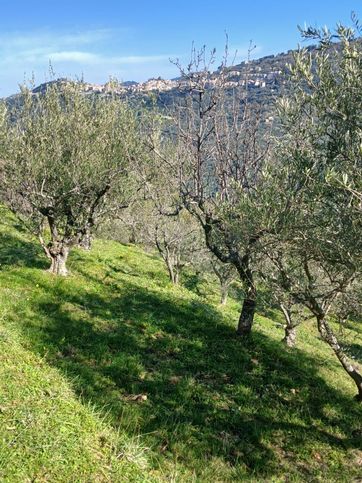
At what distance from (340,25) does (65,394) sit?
9.59 metres

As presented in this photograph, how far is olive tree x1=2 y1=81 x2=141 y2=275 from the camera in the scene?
1933cm

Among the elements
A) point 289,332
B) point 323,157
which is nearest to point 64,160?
point 289,332

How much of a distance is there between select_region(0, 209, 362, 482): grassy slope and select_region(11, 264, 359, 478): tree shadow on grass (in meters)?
0.04

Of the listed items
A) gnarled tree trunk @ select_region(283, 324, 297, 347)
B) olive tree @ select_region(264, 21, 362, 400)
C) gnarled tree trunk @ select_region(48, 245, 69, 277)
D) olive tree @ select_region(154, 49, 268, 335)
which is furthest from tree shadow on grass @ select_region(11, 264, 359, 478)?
olive tree @ select_region(264, 21, 362, 400)

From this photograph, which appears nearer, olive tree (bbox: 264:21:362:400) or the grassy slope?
the grassy slope

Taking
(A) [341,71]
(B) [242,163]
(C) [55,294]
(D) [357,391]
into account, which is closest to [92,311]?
(C) [55,294]

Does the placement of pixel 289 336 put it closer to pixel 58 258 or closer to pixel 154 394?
pixel 154 394

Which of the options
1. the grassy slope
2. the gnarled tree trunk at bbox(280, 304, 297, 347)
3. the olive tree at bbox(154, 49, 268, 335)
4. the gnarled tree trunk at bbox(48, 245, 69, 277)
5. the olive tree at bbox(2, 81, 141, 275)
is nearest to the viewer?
the grassy slope

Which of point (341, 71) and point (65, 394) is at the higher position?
point (341, 71)

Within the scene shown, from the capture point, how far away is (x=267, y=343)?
17.1 meters

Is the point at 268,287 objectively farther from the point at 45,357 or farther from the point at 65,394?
the point at 45,357

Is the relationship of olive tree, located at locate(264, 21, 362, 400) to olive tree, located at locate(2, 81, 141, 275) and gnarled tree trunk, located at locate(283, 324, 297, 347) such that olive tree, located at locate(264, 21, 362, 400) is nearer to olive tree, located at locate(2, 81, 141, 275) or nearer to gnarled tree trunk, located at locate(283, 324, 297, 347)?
gnarled tree trunk, located at locate(283, 324, 297, 347)

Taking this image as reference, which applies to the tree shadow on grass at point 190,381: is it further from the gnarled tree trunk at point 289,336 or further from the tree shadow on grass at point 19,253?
the tree shadow on grass at point 19,253

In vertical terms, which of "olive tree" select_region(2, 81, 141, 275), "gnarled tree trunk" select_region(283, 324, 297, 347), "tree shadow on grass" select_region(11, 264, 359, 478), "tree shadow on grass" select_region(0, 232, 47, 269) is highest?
"olive tree" select_region(2, 81, 141, 275)
